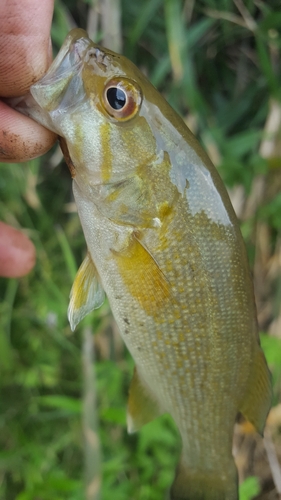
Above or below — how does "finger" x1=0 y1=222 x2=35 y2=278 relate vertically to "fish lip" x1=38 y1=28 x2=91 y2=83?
below

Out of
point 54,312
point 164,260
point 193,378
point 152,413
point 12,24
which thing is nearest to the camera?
point 12,24

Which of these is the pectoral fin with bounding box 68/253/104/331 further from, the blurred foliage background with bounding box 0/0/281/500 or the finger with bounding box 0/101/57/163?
the blurred foliage background with bounding box 0/0/281/500

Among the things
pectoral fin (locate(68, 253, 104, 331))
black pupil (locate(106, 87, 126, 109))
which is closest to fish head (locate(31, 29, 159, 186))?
black pupil (locate(106, 87, 126, 109))

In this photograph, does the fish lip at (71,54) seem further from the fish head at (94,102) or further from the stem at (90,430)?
the stem at (90,430)

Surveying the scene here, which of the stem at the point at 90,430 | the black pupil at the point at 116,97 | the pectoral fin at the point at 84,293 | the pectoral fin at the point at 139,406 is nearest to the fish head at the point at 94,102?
the black pupil at the point at 116,97

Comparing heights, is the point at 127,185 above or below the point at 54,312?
above

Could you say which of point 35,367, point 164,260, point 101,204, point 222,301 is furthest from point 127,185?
point 35,367

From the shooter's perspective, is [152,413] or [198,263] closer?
[198,263]

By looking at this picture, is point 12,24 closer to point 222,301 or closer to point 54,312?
point 222,301
